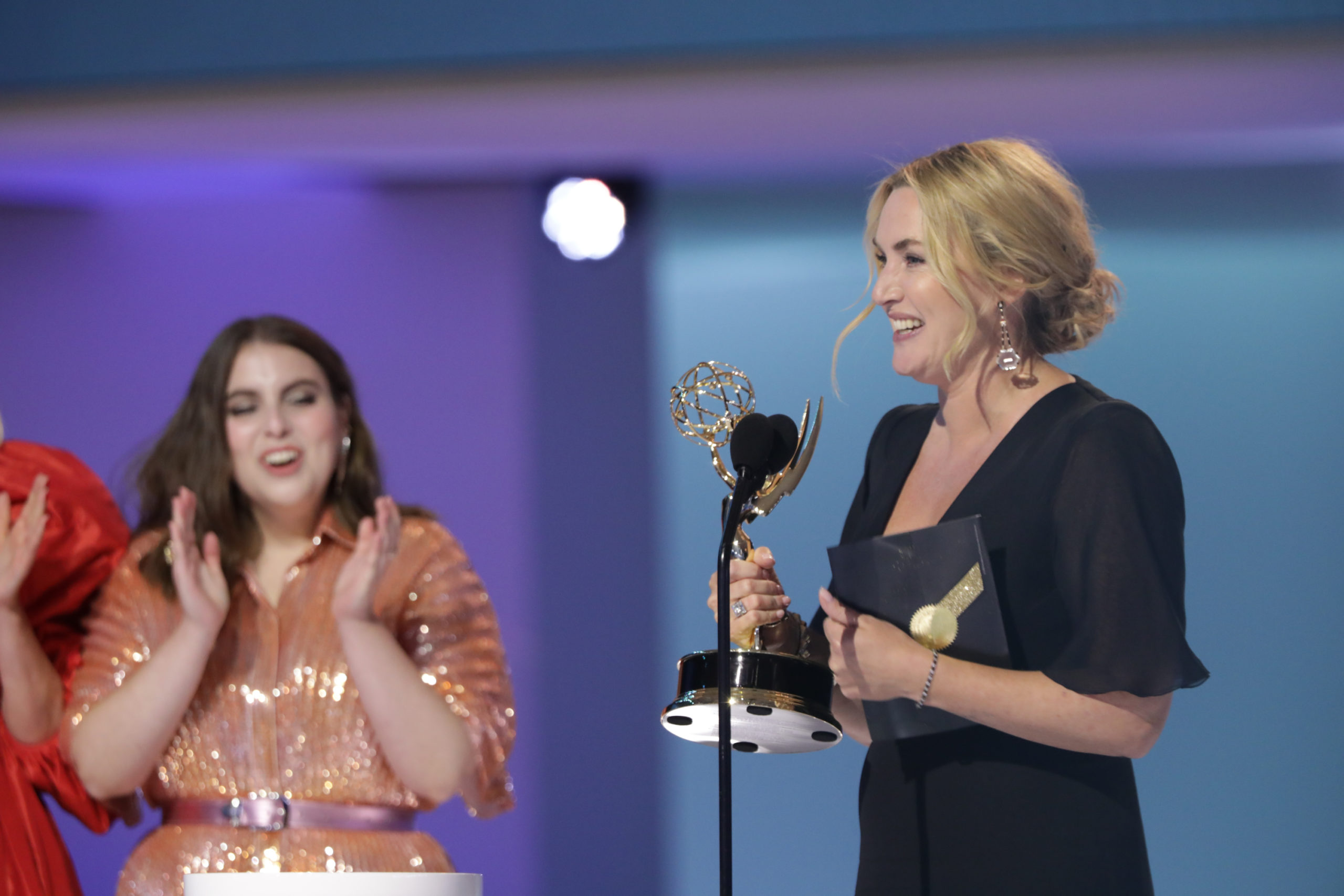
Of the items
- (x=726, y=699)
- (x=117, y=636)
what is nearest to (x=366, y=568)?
(x=117, y=636)

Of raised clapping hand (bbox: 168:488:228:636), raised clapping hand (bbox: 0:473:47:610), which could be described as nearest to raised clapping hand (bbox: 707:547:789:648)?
raised clapping hand (bbox: 168:488:228:636)

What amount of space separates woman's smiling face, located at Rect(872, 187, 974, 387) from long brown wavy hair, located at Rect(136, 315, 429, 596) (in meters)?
0.99

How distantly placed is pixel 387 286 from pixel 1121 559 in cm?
243

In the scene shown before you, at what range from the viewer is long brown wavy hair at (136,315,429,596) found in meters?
2.30

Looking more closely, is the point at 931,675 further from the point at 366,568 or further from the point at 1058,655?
the point at 366,568

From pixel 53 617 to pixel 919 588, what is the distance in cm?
150

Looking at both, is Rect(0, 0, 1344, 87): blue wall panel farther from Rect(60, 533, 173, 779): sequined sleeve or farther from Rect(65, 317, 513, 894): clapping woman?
Rect(60, 533, 173, 779): sequined sleeve

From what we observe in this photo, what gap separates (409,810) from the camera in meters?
2.18

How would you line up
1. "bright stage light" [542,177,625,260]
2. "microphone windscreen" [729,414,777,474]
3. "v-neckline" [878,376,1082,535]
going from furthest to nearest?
"bright stage light" [542,177,625,260], "v-neckline" [878,376,1082,535], "microphone windscreen" [729,414,777,474]

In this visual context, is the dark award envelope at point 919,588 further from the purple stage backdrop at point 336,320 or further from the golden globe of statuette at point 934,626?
the purple stage backdrop at point 336,320

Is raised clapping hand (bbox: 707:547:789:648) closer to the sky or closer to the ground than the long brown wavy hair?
closer to the ground

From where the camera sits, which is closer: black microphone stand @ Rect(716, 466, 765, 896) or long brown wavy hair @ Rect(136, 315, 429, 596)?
black microphone stand @ Rect(716, 466, 765, 896)

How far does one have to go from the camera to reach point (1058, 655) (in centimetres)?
154

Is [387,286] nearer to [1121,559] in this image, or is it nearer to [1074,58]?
[1074,58]
